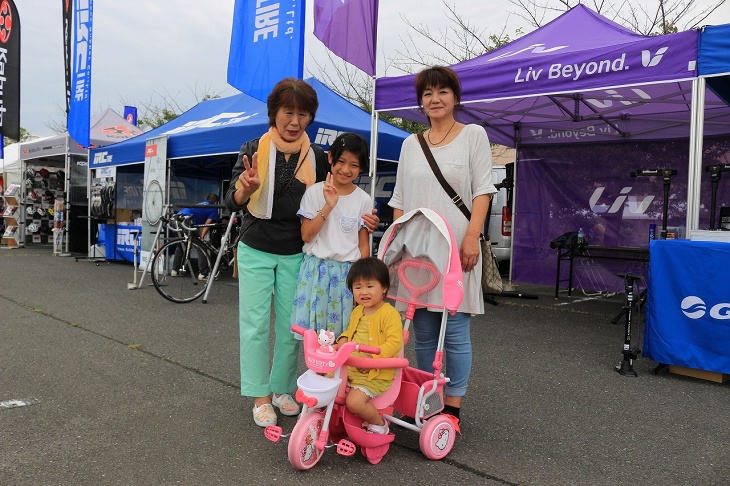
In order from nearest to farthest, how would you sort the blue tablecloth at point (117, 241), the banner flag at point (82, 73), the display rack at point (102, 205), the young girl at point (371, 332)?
the young girl at point (371, 332) < the banner flag at point (82, 73) < the blue tablecloth at point (117, 241) < the display rack at point (102, 205)

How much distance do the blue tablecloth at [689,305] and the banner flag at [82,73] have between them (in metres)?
10.3

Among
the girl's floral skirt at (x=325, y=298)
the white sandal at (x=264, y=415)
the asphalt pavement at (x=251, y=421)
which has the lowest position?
the asphalt pavement at (x=251, y=421)

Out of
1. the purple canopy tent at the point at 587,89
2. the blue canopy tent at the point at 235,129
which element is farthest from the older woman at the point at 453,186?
the blue canopy tent at the point at 235,129

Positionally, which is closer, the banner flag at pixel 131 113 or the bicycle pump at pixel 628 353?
the bicycle pump at pixel 628 353

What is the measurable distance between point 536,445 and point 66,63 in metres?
12.8

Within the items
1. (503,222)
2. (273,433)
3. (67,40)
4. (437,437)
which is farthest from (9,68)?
(437,437)

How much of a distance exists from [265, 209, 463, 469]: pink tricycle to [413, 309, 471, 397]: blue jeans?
0.14 m

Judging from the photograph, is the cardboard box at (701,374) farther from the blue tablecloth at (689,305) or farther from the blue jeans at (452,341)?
the blue jeans at (452,341)

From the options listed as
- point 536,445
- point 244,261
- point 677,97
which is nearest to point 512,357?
point 536,445

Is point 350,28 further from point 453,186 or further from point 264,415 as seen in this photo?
point 264,415

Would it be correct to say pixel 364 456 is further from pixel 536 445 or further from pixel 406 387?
pixel 536 445

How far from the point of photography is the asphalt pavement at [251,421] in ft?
8.20

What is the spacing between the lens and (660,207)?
8.21m

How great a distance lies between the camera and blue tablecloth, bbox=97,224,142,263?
37.7ft
